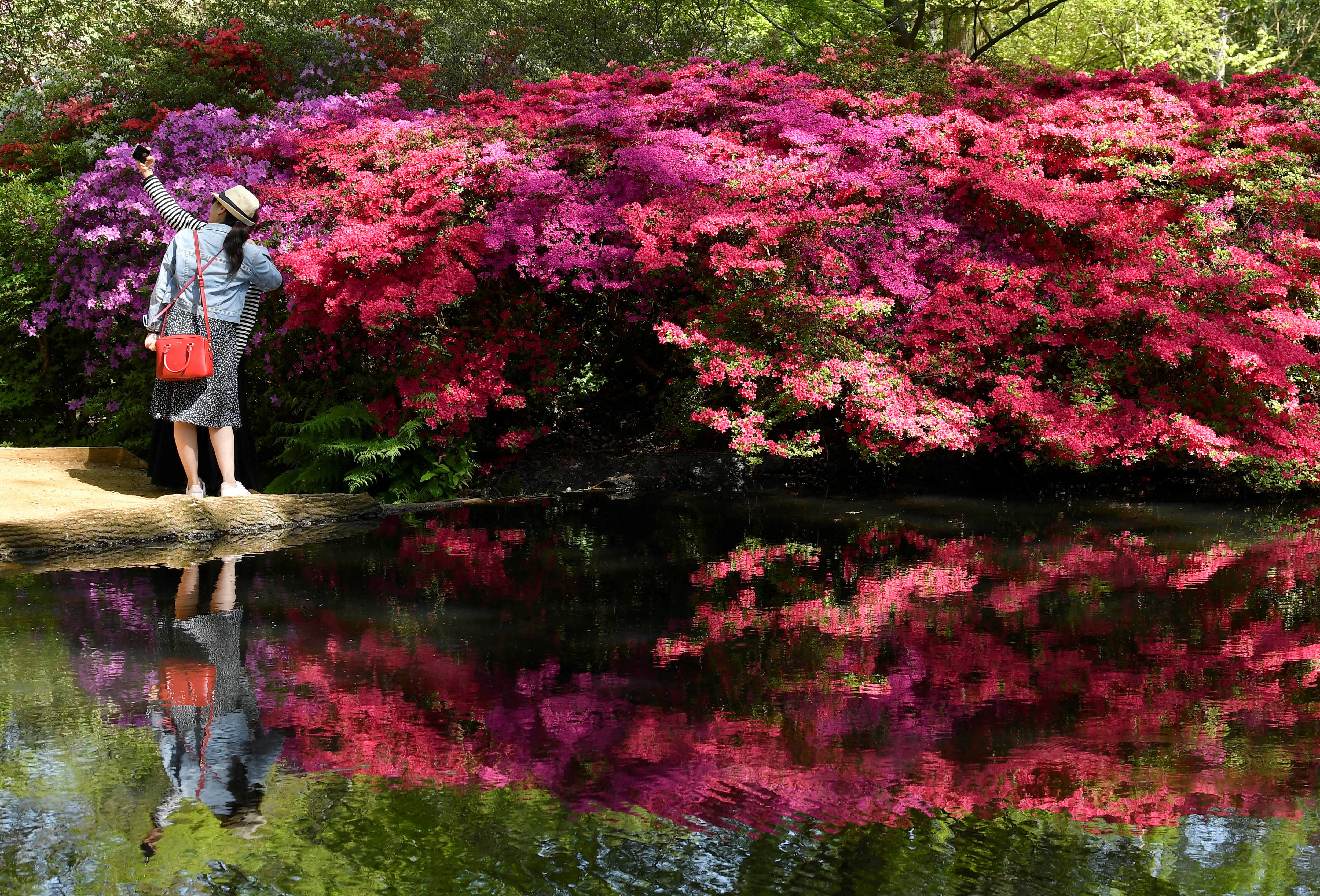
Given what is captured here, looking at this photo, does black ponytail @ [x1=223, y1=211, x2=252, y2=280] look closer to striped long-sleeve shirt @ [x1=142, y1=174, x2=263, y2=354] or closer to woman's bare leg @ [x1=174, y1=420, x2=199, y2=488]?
striped long-sleeve shirt @ [x1=142, y1=174, x2=263, y2=354]

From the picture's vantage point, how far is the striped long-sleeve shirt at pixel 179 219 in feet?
22.0

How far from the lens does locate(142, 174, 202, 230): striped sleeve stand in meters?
6.69

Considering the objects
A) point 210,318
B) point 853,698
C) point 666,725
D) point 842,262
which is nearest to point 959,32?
point 842,262

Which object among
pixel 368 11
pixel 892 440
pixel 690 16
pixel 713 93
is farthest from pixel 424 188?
pixel 690 16

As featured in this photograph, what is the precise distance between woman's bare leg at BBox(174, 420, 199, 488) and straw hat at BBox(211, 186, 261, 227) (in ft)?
4.09

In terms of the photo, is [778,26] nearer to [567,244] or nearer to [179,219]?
[567,244]

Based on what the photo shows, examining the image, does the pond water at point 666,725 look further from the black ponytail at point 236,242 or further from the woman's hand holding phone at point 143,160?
the woman's hand holding phone at point 143,160

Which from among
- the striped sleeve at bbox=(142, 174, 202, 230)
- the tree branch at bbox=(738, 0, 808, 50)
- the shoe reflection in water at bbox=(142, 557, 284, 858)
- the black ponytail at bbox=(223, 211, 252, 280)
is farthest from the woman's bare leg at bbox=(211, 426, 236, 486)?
the tree branch at bbox=(738, 0, 808, 50)

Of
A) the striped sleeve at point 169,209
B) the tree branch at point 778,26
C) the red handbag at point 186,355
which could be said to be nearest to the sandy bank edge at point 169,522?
the red handbag at point 186,355

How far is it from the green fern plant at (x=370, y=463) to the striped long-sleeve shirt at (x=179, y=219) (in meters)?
1.47

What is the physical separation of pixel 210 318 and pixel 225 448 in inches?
29.9

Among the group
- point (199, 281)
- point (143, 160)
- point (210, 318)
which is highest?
point (143, 160)

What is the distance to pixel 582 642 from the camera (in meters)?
4.39

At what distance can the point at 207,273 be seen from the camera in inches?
265
